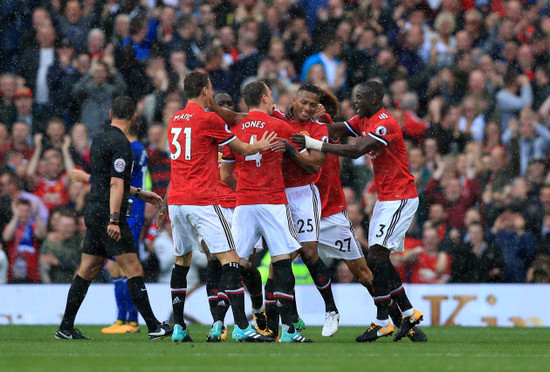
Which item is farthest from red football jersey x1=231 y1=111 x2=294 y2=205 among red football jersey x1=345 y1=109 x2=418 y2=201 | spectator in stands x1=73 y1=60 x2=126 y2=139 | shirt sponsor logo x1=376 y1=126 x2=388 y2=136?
spectator in stands x1=73 y1=60 x2=126 y2=139

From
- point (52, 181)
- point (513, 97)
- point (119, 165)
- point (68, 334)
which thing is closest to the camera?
point (119, 165)

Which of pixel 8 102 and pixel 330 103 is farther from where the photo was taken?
pixel 8 102

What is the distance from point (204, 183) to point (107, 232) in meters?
1.25

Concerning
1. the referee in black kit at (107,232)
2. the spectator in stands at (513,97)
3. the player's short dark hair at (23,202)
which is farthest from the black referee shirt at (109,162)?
the spectator in stands at (513,97)

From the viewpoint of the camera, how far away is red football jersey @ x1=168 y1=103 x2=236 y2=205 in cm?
983

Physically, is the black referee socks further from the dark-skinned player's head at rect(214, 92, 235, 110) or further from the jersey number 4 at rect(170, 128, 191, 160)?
the dark-skinned player's head at rect(214, 92, 235, 110)

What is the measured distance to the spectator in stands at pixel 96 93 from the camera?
1698 centimetres

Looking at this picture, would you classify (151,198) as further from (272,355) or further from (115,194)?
(272,355)

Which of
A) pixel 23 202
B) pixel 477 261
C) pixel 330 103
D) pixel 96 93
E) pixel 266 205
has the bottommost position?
pixel 477 261

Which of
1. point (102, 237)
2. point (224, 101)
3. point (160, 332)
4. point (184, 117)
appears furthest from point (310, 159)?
point (160, 332)

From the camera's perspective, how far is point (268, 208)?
991 cm

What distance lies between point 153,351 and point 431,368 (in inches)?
109

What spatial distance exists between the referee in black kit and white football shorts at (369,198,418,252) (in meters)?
2.51

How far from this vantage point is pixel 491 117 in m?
17.6
